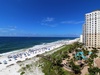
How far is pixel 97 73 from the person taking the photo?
60.3 ft

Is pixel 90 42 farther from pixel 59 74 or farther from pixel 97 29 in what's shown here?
pixel 59 74

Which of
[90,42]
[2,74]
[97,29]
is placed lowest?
[2,74]

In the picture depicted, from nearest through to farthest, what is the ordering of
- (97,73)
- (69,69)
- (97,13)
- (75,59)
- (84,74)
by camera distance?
(97,73), (84,74), (69,69), (75,59), (97,13)

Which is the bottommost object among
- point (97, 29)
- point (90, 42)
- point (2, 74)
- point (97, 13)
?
point (2, 74)

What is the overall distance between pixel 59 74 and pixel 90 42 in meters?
35.3

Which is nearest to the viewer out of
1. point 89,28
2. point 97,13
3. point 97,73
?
point 97,73

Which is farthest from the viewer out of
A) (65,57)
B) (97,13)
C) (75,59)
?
(97,13)

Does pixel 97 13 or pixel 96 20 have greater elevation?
pixel 97 13

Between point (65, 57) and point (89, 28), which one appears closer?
point (65, 57)

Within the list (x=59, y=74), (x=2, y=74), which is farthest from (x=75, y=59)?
(x=2, y=74)

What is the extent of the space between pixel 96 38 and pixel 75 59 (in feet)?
80.8

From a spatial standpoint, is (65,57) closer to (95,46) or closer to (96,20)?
(95,46)

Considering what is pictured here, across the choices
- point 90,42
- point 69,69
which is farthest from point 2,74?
point 90,42

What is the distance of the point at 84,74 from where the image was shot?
19.8 meters
